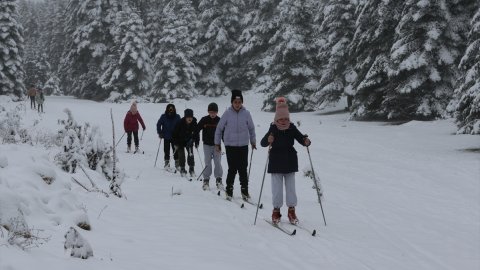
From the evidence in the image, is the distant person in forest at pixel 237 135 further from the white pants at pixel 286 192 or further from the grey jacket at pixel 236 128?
the white pants at pixel 286 192

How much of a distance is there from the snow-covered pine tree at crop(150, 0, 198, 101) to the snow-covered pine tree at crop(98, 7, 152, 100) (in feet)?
10.7

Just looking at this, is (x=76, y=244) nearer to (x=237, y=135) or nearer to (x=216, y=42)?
(x=237, y=135)

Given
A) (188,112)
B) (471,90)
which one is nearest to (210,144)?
(188,112)

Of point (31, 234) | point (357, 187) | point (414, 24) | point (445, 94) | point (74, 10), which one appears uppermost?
point (74, 10)

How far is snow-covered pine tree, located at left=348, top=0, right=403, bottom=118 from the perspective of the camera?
24250mm

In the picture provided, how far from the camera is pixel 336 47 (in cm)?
2877

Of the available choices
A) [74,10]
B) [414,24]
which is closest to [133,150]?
[414,24]

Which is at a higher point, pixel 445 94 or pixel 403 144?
pixel 445 94

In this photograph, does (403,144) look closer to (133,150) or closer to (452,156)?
(452,156)

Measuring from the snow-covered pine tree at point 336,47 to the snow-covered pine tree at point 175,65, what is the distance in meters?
15.6

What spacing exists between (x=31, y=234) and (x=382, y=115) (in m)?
23.3

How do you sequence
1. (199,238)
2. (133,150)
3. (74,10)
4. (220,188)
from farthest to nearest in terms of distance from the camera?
1. (74,10)
2. (133,150)
3. (220,188)
4. (199,238)

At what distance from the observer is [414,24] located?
2233 centimetres

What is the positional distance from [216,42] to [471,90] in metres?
32.2
